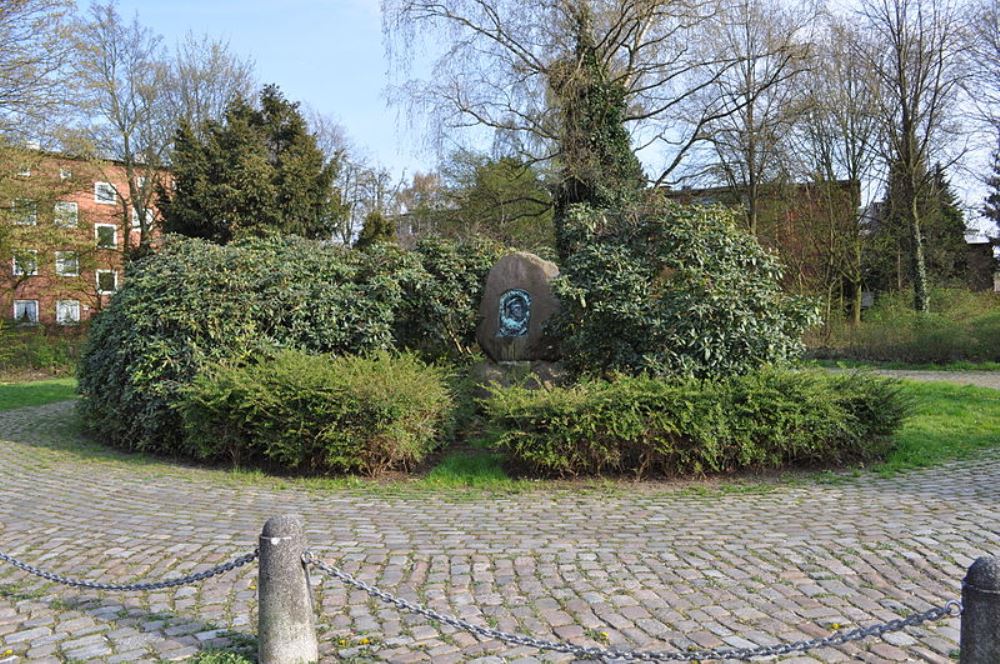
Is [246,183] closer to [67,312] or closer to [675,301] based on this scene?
[67,312]

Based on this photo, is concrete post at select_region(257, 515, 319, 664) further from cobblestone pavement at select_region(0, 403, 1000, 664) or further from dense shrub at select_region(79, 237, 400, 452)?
dense shrub at select_region(79, 237, 400, 452)

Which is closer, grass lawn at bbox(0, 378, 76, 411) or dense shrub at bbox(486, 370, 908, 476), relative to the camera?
dense shrub at bbox(486, 370, 908, 476)

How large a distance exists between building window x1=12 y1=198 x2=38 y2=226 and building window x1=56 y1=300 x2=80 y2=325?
4.82 m

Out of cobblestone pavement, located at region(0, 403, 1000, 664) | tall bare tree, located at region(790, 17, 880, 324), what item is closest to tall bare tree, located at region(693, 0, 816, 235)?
tall bare tree, located at region(790, 17, 880, 324)

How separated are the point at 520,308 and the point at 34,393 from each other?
12.6 metres

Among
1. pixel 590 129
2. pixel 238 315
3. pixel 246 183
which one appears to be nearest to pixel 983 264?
pixel 590 129

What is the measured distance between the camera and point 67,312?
29.1 metres

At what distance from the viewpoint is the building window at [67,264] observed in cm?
2553

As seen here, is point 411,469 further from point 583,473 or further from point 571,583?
point 571,583

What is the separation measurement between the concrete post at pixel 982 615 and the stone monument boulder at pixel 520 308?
8.38 m

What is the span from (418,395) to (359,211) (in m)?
34.0

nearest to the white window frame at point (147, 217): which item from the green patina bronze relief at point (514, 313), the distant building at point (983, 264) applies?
the green patina bronze relief at point (514, 313)

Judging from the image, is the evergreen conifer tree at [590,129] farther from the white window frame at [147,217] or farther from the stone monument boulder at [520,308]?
the white window frame at [147,217]

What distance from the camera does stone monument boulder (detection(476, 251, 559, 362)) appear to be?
1115cm
